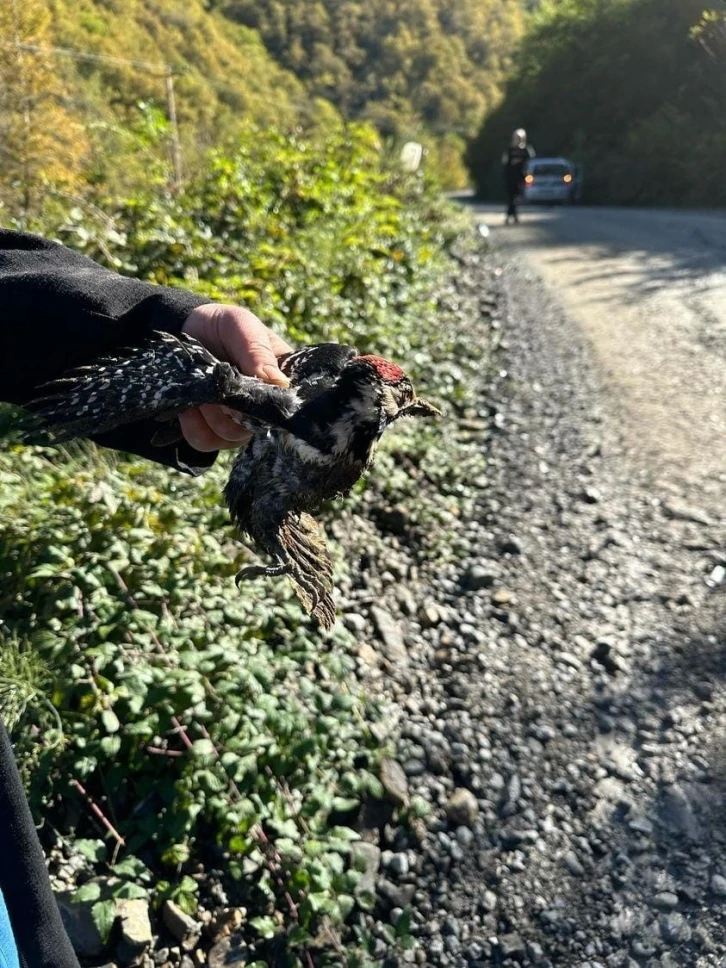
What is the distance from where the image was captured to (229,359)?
2.03 meters

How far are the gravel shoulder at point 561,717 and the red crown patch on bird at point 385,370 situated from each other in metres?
2.00

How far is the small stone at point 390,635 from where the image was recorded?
157 inches

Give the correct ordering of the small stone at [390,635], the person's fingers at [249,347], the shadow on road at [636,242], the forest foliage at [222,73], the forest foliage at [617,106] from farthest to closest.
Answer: the forest foliage at [617,106]
the shadow on road at [636,242]
the forest foliage at [222,73]
the small stone at [390,635]
the person's fingers at [249,347]

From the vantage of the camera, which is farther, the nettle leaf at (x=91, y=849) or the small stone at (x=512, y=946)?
the small stone at (x=512, y=946)

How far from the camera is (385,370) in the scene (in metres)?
1.85

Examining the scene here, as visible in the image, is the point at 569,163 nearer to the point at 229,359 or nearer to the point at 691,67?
the point at 691,67

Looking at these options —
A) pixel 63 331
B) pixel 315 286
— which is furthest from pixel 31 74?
pixel 63 331

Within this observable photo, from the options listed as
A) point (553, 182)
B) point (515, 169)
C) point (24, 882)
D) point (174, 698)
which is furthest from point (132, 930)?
point (553, 182)

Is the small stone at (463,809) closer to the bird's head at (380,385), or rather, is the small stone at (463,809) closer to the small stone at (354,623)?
the small stone at (354,623)

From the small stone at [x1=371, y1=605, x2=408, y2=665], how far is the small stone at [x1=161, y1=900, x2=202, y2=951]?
166cm

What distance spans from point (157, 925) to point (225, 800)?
1.37 ft

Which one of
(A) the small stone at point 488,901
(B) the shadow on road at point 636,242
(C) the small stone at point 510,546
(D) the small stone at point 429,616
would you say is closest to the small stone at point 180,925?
(A) the small stone at point 488,901

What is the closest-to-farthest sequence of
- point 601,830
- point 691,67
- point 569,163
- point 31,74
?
1. point 601,830
2. point 31,74
3. point 691,67
4. point 569,163

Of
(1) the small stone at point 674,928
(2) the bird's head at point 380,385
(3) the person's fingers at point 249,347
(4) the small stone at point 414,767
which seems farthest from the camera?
(4) the small stone at point 414,767
